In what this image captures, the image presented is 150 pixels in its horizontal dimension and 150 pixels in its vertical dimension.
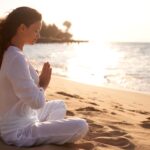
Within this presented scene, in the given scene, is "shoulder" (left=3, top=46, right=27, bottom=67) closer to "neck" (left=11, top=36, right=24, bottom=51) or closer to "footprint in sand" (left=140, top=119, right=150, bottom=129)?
"neck" (left=11, top=36, right=24, bottom=51)

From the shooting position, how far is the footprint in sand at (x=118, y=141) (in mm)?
4414

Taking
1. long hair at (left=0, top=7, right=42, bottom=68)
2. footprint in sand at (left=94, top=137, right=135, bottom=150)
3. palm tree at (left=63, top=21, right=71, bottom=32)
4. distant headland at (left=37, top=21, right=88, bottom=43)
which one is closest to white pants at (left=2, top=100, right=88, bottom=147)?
footprint in sand at (left=94, top=137, right=135, bottom=150)

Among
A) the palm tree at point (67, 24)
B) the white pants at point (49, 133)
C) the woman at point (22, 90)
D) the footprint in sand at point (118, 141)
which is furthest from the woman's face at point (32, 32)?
the palm tree at point (67, 24)

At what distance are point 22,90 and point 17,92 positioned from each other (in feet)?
0.26

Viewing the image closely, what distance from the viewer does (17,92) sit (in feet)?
11.5

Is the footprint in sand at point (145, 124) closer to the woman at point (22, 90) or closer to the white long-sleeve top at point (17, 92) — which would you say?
the woman at point (22, 90)

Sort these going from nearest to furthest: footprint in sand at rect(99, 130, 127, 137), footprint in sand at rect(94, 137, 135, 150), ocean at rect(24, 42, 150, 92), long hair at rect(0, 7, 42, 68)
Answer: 1. long hair at rect(0, 7, 42, 68)
2. footprint in sand at rect(94, 137, 135, 150)
3. footprint in sand at rect(99, 130, 127, 137)
4. ocean at rect(24, 42, 150, 92)

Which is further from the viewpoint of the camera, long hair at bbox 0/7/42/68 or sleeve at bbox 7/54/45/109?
long hair at bbox 0/7/42/68

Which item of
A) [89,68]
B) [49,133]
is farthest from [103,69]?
[49,133]

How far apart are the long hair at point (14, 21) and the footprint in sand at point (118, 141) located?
5.43 feet

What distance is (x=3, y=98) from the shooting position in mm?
3662

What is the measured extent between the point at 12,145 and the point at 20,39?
1.04 m

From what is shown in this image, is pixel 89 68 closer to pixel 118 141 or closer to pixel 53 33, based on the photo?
pixel 118 141

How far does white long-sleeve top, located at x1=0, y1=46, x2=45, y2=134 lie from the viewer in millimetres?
3426
